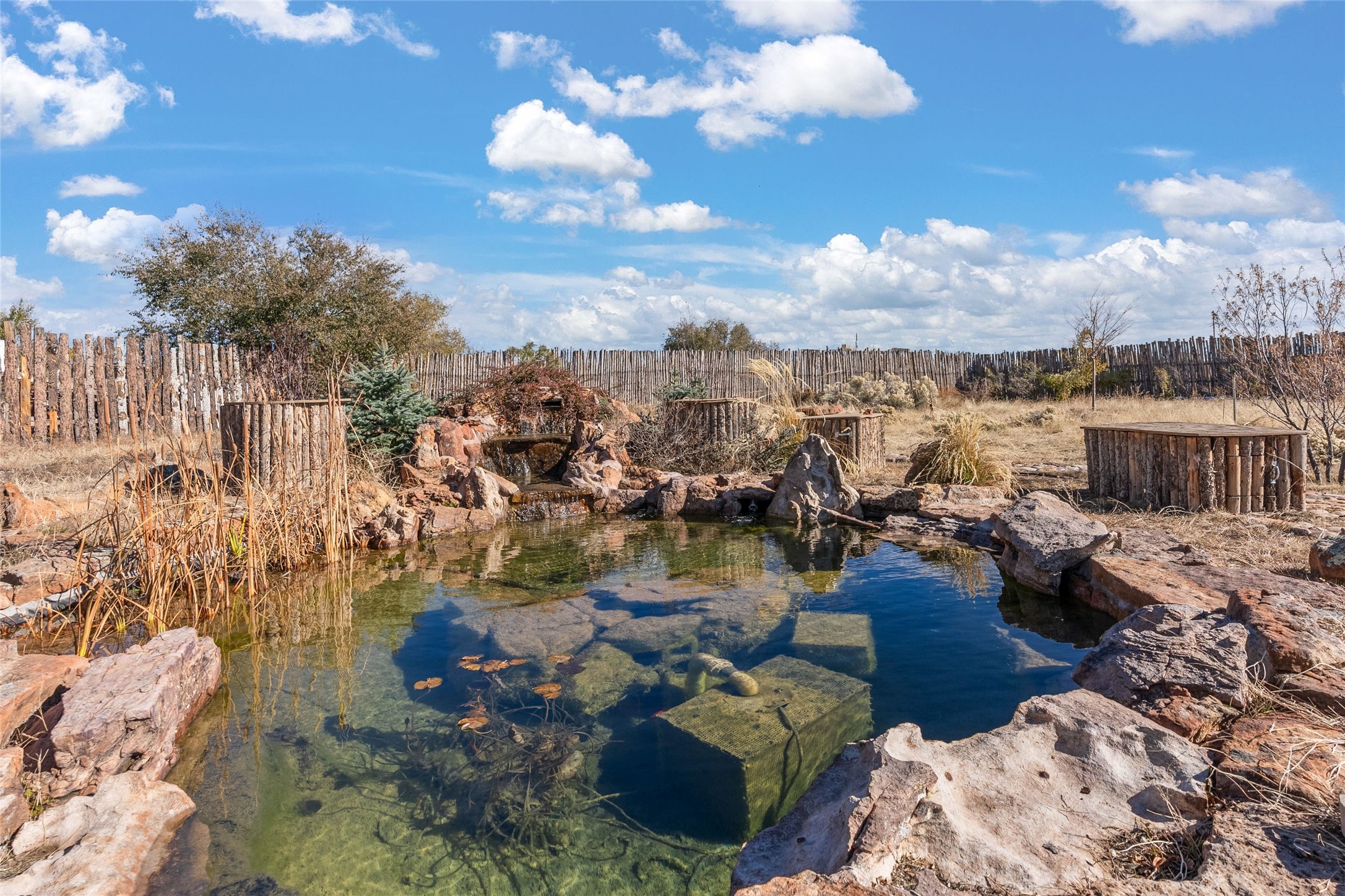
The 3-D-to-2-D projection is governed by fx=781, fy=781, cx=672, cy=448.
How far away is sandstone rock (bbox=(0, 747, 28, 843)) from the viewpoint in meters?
2.42

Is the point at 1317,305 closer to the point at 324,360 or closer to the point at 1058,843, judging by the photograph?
the point at 1058,843

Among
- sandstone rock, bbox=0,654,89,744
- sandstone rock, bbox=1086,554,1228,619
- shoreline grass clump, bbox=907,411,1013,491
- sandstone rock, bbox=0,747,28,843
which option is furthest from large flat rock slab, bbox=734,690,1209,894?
shoreline grass clump, bbox=907,411,1013,491

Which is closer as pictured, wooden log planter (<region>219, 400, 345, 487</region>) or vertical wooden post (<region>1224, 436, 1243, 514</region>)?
vertical wooden post (<region>1224, 436, 1243, 514</region>)

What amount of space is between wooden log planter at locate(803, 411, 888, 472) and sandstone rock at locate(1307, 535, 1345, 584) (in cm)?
506

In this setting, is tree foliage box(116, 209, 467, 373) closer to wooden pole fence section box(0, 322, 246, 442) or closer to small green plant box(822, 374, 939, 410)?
wooden pole fence section box(0, 322, 246, 442)

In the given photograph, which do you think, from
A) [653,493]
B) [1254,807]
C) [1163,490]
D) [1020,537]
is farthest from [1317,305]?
[1254,807]

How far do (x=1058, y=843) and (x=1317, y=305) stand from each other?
8.90 meters

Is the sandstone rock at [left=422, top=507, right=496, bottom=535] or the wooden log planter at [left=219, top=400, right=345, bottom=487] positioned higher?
the wooden log planter at [left=219, top=400, right=345, bottom=487]

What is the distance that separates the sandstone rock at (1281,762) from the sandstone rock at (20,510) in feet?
23.1

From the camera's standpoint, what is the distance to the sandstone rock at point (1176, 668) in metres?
2.71

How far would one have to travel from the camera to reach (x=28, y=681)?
122 inches

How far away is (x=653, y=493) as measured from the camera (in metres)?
8.62

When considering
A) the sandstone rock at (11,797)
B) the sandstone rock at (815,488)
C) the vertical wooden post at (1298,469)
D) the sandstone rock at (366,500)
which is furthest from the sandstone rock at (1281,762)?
the sandstone rock at (366,500)

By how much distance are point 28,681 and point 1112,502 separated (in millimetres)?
7613
